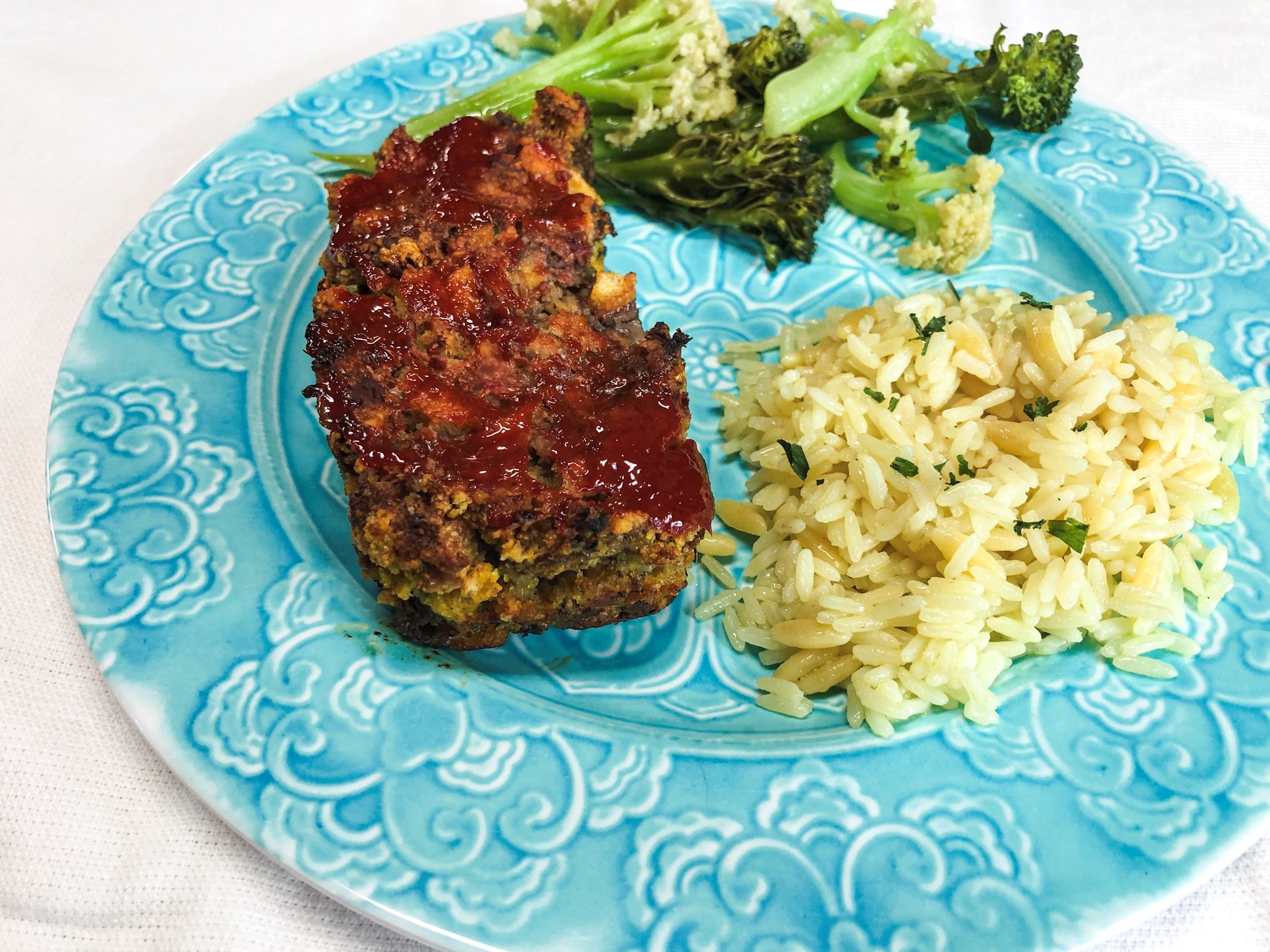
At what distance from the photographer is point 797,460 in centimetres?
413

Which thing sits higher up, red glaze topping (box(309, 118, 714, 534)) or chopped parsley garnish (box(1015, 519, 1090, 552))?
red glaze topping (box(309, 118, 714, 534))

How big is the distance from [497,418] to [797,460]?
56.8 inches

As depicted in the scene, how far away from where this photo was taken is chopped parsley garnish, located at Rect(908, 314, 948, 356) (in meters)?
4.18

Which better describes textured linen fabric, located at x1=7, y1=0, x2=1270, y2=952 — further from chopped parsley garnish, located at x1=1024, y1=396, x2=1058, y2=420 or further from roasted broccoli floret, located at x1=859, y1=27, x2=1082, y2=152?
chopped parsley garnish, located at x1=1024, y1=396, x2=1058, y2=420

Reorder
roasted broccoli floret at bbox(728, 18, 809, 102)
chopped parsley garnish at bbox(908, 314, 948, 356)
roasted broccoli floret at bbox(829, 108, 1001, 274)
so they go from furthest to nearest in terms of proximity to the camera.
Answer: roasted broccoli floret at bbox(728, 18, 809, 102), roasted broccoli floret at bbox(829, 108, 1001, 274), chopped parsley garnish at bbox(908, 314, 948, 356)

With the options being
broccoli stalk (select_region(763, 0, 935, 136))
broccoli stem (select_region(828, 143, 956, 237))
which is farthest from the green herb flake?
broccoli stalk (select_region(763, 0, 935, 136))

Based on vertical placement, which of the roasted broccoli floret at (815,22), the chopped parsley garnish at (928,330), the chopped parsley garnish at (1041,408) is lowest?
the chopped parsley garnish at (1041,408)

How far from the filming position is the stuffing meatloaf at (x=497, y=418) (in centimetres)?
322

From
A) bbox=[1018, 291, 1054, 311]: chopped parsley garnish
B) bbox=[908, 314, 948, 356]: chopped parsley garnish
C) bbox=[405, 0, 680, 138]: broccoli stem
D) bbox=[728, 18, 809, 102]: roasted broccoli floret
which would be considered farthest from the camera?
bbox=[405, 0, 680, 138]: broccoli stem

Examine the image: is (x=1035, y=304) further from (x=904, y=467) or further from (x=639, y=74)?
(x=639, y=74)

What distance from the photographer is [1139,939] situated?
3.30 metres

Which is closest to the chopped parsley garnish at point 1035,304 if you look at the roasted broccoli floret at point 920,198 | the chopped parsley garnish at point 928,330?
the chopped parsley garnish at point 928,330

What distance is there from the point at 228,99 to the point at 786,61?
13.1ft

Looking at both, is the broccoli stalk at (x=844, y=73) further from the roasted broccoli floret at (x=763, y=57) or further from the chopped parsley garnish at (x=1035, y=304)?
the chopped parsley garnish at (x=1035, y=304)
